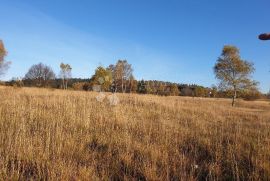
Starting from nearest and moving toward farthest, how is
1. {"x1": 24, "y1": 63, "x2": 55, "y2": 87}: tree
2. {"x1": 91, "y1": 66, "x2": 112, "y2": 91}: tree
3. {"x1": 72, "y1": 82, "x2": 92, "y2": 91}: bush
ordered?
{"x1": 72, "y1": 82, "x2": 92, "y2": 91}: bush < {"x1": 91, "y1": 66, "x2": 112, "y2": 91}: tree < {"x1": 24, "y1": 63, "x2": 55, "y2": 87}: tree

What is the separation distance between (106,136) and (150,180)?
1955 mm

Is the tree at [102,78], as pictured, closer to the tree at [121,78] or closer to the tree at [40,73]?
the tree at [121,78]

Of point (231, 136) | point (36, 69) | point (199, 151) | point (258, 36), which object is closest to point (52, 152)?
point (199, 151)

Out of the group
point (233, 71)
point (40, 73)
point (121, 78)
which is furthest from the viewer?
point (40, 73)

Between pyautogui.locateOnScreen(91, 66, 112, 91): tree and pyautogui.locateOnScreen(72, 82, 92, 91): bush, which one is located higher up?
pyautogui.locateOnScreen(91, 66, 112, 91): tree

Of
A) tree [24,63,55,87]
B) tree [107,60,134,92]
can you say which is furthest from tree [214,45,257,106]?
tree [24,63,55,87]

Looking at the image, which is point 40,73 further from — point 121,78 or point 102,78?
point 121,78

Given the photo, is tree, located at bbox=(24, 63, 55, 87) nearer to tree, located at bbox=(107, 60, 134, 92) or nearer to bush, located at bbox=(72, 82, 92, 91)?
bush, located at bbox=(72, 82, 92, 91)

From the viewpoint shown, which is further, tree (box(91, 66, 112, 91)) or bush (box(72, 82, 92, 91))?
tree (box(91, 66, 112, 91))

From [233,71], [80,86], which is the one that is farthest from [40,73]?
[233,71]

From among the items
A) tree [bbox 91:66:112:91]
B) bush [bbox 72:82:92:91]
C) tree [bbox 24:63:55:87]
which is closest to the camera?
bush [bbox 72:82:92:91]

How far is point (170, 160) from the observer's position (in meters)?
3.80

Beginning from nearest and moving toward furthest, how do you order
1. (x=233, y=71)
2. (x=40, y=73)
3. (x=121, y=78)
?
(x=121, y=78), (x=233, y=71), (x=40, y=73)

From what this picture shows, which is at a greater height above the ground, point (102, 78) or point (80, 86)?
point (102, 78)
